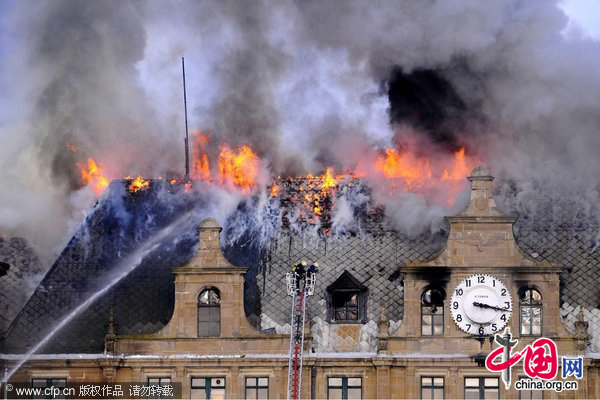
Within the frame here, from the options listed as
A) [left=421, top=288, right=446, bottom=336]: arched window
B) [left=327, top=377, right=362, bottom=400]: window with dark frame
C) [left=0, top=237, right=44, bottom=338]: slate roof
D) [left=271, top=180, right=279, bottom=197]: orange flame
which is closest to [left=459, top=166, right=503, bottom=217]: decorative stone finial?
[left=421, top=288, right=446, bottom=336]: arched window

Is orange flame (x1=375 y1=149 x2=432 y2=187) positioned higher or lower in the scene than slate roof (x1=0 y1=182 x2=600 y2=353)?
higher

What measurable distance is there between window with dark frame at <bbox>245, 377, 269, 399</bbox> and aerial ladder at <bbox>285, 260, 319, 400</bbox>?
4.28ft

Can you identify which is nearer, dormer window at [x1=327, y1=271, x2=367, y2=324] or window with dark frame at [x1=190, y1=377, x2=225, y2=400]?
window with dark frame at [x1=190, y1=377, x2=225, y2=400]

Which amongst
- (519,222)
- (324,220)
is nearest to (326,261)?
(324,220)

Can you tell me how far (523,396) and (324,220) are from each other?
1418 cm

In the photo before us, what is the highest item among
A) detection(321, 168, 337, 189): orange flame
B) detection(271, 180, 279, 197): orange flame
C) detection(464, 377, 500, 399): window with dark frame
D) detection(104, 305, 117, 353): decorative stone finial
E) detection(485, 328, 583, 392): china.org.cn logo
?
detection(321, 168, 337, 189): orange flame

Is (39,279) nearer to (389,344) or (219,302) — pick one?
(219,302)

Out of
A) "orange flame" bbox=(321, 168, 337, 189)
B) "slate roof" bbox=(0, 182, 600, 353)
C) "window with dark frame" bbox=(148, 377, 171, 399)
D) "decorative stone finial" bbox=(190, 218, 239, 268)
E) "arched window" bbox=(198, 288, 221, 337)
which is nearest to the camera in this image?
"window with dark frame" bbox=(148, 377, 171, 399)

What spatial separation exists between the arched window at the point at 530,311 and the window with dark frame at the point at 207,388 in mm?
14833

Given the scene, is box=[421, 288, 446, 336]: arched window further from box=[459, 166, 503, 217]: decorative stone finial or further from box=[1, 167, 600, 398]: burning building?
box=[459, 166, 503, 217]: decorative stone finial

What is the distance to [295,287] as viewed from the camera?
110125 mm

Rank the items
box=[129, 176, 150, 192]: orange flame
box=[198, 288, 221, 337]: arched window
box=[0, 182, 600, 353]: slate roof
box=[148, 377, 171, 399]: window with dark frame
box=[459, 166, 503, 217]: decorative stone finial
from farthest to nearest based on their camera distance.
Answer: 1. box=[129, 176, 150, 192]: orange flame
2. box=[0, 182, 600, 353]: slate roof
3. box=[198, 288, 221, 337]: arched window
4. box=[459, 166, 503, 217]: decorative stone finial
5. box=[148, 377, 171, 399]: window with dark frame

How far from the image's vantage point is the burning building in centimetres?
10888

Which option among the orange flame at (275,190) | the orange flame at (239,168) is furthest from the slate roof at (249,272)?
the orange flame at (239,168)
